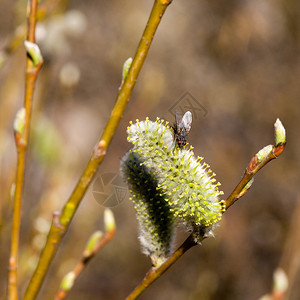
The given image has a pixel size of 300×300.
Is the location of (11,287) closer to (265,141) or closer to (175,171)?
(175,171)

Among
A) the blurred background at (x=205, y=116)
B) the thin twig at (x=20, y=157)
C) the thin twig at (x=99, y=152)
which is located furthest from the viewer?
the blurred background at (x=205, y=116)

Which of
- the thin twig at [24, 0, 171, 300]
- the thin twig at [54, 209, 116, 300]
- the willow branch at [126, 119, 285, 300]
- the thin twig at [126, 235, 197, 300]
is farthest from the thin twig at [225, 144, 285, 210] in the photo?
the thin twig at [54, 209, 116, 300]

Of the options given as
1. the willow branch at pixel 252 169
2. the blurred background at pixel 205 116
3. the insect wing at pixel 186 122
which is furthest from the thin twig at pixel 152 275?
the blurred background at pixel 205 116

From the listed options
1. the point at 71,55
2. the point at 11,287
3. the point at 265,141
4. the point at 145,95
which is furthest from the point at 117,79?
the point at 11,287

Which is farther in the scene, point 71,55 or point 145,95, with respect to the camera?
point 71,55

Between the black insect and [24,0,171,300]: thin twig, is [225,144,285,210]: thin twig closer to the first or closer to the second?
the black insect

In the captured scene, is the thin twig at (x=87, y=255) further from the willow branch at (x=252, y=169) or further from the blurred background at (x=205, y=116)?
the blurred background at (x=205, y=116)

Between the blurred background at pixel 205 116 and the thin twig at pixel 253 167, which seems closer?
the thin twig at pixel 253 167

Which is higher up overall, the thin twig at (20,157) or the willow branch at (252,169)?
the thin twig at (20,157)
